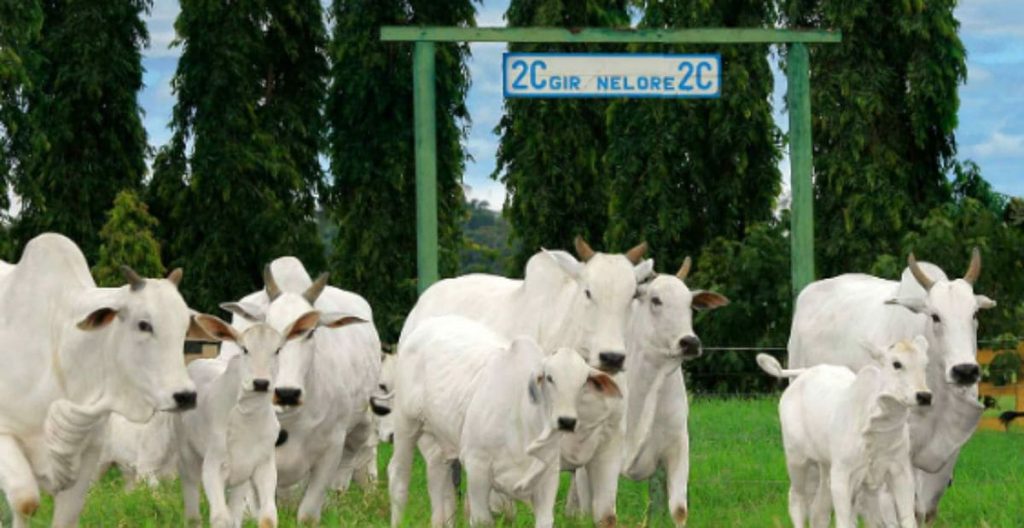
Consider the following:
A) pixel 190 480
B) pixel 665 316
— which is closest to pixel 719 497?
pixel 665 316

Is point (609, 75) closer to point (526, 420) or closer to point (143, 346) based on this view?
point (526, 420)

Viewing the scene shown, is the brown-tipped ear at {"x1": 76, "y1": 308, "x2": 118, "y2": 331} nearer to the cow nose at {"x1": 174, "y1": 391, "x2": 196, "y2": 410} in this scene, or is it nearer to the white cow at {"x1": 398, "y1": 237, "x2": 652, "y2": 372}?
the cow nose at {"x1": 174, "y1": 391, "x2": 196, "y2": 410}

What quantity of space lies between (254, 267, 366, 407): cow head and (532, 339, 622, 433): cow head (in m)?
1.33

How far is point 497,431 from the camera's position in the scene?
995cm

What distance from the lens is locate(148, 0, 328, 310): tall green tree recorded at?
34.4m

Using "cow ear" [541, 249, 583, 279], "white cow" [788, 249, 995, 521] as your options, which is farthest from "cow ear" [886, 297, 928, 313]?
"cow ear" [541, 249, 583, 279]

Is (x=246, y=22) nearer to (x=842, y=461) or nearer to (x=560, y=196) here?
(x=560, y=196)

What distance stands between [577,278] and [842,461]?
191cm

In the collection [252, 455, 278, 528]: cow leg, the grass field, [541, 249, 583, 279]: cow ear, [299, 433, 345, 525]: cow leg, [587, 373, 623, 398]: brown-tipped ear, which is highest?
[541, 249, 583, 279]: cow ear

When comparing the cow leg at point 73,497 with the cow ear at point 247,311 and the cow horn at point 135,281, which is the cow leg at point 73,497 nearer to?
the cow horn at point 135,281

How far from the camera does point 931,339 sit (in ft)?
37.4

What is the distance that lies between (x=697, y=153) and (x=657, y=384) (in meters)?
20.3

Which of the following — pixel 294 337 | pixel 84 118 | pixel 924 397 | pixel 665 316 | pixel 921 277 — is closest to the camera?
pixel 924 397

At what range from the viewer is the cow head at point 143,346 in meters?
9.20
